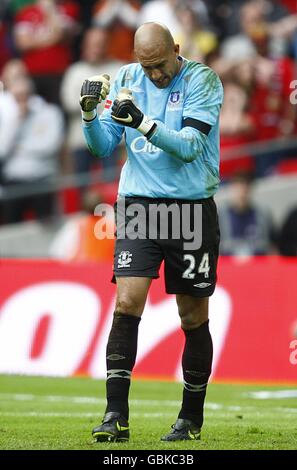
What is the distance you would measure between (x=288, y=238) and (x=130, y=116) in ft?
25.9

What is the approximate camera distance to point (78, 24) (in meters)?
17.5

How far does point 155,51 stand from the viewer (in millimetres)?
7098

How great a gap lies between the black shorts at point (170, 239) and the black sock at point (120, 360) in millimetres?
323

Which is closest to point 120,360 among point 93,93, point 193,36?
point 93,93

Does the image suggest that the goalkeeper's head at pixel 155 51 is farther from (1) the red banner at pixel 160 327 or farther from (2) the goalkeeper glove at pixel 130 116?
(1) the red banner at pixel 160 327

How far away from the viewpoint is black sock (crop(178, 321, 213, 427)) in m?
7.46

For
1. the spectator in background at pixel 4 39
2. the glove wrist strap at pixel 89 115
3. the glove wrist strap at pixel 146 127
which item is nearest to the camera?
the glove wrist strap at pixel 146 127

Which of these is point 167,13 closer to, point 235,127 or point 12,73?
point 235,127

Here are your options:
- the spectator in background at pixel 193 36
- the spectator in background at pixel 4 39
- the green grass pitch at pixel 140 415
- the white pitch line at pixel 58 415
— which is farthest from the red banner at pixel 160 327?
the spectator in background at pixel 4 39

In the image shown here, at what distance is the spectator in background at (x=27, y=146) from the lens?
15.8 m

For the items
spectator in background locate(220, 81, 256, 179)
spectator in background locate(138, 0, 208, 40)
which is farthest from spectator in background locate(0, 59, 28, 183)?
spectator in background locate(220, 81, 256, 179)

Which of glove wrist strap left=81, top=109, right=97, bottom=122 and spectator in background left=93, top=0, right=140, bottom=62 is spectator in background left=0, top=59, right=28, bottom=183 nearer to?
spectator in background left=93, top=0, right=140, bottom=62

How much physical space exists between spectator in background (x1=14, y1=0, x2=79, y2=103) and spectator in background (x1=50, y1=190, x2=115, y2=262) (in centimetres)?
Answer: 298
